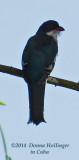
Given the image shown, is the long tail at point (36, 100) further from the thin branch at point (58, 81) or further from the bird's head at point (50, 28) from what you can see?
the bird's head at point (50, 28)

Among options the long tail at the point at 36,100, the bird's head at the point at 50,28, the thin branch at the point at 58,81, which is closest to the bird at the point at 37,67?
the long tail at the point at 36,100

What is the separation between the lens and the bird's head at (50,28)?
5484mm

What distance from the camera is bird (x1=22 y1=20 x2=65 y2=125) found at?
3.95 metres

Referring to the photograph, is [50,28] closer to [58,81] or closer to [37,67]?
[37,67]

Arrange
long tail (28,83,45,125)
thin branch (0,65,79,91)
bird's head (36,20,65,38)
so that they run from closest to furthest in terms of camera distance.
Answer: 1. thin branch (0,65,79,91)
2. long tail (28,83,45,125)
3. bird's head (36,20,65,38)

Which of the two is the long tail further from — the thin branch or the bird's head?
the bird's head

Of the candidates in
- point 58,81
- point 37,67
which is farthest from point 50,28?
point 58,81

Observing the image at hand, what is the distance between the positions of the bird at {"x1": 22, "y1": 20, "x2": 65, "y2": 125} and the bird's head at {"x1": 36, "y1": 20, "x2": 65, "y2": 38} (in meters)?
0.32

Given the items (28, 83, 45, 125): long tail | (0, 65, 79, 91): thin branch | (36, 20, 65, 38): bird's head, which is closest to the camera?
(0, 65, 79, 91): thin branch

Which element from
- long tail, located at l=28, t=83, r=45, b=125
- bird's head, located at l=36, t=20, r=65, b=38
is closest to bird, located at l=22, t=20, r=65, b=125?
long tail, located at l=28, t=83, r=45, b=125

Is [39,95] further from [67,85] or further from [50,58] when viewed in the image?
[67,85]

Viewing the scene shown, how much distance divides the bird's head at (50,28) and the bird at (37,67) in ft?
1.04

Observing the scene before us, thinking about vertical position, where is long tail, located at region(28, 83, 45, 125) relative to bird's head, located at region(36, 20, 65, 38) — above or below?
below

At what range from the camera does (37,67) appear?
4.31m
